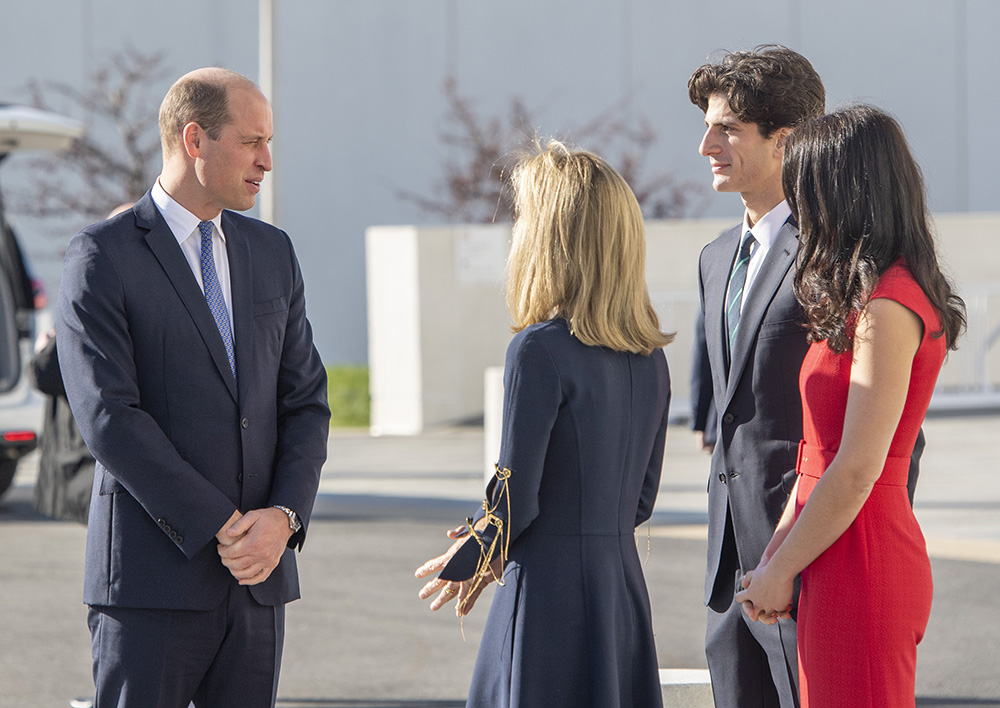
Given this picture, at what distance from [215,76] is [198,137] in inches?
6.1

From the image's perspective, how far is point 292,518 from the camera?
2.93 m

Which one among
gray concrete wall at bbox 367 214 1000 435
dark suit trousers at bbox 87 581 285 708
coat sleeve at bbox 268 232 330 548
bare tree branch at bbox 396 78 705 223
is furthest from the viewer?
bare tree branch at bbox 396 78 705 223

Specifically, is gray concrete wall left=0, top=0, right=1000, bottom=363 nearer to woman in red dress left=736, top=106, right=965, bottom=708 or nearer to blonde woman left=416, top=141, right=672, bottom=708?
blonde woman left=416, top=141, right=672, bottom=708

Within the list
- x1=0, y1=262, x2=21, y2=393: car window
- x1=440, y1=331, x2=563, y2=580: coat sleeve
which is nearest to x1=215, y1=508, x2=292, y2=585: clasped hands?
x1=440, y1=331, x2=563, y2=580: coat sleeve

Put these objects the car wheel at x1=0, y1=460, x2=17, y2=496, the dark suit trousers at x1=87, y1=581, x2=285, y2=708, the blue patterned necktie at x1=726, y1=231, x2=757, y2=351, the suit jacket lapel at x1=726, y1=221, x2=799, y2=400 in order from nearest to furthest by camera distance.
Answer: the dark suit trousers at x1=87, y1=581, x2=285, y2=708
the suit jacket lapel at x1=726, y1=221, x2=799, y2=400
the blue patterned necktie at x1=726, y1=231, x2=757, y2=351
the car wheel at x1=0, y1=460, x2=17, y2=496

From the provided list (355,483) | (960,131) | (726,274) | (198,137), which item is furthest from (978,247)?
(198,137)

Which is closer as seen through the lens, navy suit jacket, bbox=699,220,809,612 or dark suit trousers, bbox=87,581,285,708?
dark suit trousers, bbox=87,581,285,708

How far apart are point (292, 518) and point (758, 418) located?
3.84 ft

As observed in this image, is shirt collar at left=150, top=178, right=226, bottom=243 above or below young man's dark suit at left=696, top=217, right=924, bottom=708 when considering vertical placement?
above

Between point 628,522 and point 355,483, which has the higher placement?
point 628,522

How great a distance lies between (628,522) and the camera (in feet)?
9.54

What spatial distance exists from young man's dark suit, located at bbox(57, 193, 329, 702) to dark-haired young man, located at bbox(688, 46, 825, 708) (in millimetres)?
1082

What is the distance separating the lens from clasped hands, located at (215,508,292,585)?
9.14 ft

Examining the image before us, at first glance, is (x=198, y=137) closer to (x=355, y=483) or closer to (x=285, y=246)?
(x=285, y=246)
